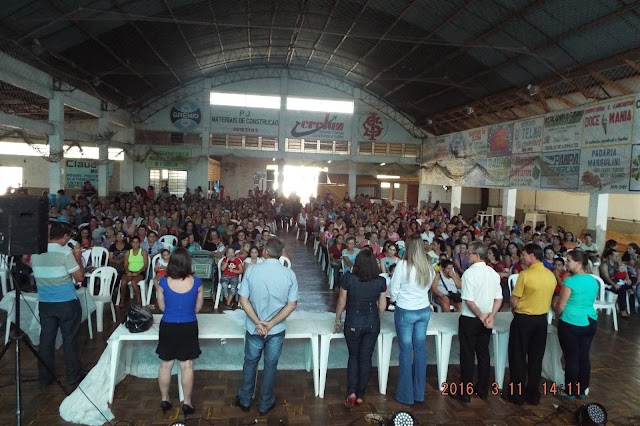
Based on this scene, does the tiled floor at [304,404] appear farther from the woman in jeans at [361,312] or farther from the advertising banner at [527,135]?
the advertising banner at [527,135]

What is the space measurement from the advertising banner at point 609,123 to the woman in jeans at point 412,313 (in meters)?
8.29

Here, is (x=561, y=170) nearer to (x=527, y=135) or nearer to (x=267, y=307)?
(x=527, y=135)

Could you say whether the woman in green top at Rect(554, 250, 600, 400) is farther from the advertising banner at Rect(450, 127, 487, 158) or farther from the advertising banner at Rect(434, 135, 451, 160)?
the advertising banner at Rect(434, 135, 451, 160)

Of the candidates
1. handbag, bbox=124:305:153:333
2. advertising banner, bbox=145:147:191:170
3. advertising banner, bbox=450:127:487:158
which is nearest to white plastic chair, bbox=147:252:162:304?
handbag, bbox=124:305:153:333

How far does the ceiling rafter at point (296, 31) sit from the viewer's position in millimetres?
12742

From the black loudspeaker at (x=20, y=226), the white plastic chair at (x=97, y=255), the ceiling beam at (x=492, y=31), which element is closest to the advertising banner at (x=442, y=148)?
the ceiling beam at (x=492, y=31)

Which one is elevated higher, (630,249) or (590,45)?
(590,45)

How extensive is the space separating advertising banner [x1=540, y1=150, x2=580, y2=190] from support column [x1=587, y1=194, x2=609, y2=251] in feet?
2.06

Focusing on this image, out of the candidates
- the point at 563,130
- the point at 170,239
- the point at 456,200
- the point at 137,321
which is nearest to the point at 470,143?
the point at 456,200

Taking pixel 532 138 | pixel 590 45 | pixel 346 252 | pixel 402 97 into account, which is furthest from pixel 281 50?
pixel 346 252

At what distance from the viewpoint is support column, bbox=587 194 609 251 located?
10281 millimetres

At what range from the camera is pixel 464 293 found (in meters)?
3.61

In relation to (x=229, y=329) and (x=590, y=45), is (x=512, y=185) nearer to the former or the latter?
(x=590, y=45)

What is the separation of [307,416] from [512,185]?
11.9 metres
